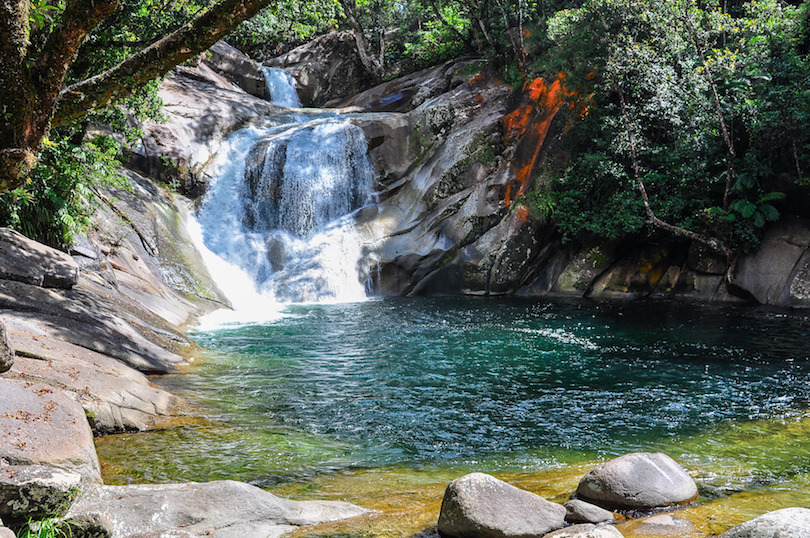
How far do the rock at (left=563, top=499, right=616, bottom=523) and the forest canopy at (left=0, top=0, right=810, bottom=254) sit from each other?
8.88m

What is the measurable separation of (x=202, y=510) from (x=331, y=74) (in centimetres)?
3312

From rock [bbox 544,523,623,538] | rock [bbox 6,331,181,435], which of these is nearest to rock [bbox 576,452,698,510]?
rock [bbox 544,523,623,538]

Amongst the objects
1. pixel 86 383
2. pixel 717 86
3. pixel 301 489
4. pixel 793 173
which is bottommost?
pixel 301 489

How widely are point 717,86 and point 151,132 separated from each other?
19.8 meters

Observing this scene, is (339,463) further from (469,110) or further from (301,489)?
(469,110)

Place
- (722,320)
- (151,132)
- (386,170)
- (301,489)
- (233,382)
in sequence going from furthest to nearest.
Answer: (386,170) < (151,132) < (722,320) < (233,382) < (301,489)

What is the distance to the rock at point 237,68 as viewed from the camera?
31109 millimetres

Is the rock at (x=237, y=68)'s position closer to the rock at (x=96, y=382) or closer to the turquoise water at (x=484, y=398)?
the turquoise water at (x=484, y=398)

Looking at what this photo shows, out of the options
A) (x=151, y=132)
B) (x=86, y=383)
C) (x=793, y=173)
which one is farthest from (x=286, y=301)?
(x=793, y=173)

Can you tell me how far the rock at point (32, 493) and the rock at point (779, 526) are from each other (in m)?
4.30

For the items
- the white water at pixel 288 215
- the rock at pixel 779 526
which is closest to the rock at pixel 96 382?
the rock at pixel 779 526

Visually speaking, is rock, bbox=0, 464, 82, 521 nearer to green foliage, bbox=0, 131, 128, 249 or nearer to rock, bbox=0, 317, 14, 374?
rock, bbox=0, 317, 14, 374

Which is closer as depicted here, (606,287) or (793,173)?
(793,173)

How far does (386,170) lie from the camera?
23.8m
